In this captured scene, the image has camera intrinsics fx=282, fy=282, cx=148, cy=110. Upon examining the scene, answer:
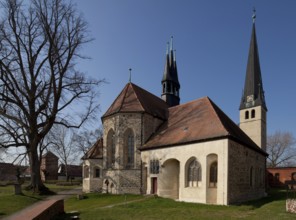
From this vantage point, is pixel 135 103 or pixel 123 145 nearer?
pixel 123 145

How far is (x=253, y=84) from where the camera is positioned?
137ft

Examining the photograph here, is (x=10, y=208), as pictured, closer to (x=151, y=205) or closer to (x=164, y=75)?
(x=151, y=205)

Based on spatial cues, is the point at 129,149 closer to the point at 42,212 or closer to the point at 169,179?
the point at 169,179

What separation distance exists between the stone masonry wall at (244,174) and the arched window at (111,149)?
10.9m

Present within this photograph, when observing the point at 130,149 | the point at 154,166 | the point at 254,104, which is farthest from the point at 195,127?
the point at 254,104

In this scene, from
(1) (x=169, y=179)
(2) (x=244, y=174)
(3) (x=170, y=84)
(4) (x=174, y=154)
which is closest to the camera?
(2) (x=244, y=174)

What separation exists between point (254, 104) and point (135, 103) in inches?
911

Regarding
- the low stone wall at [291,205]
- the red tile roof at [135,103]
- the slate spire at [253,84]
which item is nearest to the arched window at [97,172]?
the red tile roof at [135,103]

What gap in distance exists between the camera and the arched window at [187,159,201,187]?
793 inches

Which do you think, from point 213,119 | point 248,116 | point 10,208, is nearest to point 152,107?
point 213,119

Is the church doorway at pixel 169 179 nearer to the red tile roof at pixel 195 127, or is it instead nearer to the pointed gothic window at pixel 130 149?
the red tile roof at pixel 195 127

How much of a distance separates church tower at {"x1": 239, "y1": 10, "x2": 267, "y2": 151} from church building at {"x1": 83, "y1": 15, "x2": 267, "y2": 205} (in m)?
15.0

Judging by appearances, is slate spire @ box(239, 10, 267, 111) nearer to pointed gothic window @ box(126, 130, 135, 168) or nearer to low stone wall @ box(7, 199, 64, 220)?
pointed gothic window @ box(126, 130, 135, 168)

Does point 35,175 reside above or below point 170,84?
below
